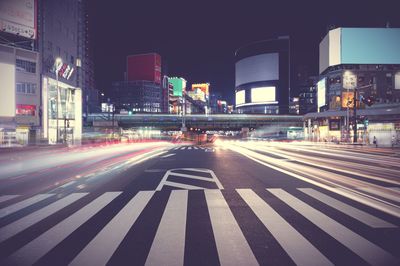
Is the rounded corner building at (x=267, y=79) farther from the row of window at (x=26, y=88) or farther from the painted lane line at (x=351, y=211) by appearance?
the painted lane line at (x=351, y=211)

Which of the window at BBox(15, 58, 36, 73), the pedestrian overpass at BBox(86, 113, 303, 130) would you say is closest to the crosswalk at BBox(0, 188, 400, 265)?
the window at BBox(15, 58, 36, 73)

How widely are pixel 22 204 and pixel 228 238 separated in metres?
5.47

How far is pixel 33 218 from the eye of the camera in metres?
6.34

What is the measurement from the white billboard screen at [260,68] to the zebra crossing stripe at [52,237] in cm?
16941

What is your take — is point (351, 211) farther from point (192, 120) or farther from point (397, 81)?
point (397, 81)

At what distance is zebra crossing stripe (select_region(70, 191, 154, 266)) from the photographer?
424 centimetres

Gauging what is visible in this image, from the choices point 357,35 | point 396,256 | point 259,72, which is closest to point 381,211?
point 396,256

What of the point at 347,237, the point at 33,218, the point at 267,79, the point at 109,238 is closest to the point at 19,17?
the point at 33,218

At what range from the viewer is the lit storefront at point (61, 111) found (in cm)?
4853

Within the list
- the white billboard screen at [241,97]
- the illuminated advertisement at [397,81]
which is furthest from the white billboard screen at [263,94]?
the illuminated advertisement at [397,81]

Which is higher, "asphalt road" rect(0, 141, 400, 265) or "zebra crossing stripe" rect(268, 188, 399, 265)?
"zebra crossing stripe" rect(268, 188, 399, 265)

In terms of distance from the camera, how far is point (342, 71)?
8656 centimetres

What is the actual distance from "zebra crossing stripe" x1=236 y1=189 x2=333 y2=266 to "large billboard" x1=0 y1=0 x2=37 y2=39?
4324 cm

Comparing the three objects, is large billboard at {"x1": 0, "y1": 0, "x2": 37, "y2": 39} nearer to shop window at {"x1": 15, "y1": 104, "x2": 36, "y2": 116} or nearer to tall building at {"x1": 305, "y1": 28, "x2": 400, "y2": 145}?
shop window at {"x1": 15, "y1": 104, "x2": 36, "y2": 116}
